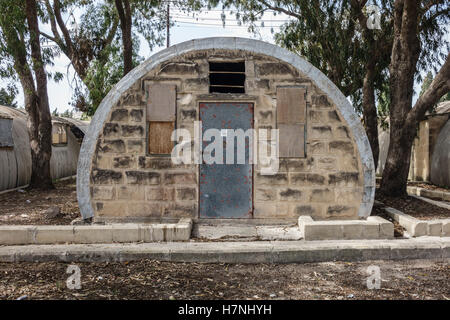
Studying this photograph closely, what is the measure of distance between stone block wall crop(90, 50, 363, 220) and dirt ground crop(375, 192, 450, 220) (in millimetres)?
2301

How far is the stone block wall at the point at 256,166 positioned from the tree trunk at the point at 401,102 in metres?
3.65

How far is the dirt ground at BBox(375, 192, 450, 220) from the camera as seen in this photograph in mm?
8943

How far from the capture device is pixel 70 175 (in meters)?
18.9

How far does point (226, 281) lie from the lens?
5.47 m

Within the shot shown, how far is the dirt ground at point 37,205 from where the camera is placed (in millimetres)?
9061

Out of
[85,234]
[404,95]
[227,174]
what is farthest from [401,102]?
[85,234]

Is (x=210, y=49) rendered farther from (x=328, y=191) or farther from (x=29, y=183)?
(x=29, y=183)

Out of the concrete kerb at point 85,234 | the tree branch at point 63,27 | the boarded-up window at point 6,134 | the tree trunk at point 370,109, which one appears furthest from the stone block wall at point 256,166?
the tree branch at point 63,27

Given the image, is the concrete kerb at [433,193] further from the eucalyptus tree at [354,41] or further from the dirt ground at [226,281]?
the dirt ground at [226,281]

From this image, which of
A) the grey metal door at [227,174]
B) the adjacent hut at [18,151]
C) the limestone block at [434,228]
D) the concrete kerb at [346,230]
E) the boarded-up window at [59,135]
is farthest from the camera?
the boarded-up window at [59,135]

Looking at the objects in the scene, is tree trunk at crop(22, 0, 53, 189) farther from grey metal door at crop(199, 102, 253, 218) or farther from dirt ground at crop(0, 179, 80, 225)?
grey metal door at crop(199, 102, 253, 218)

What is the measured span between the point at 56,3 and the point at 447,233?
14.9 meters
